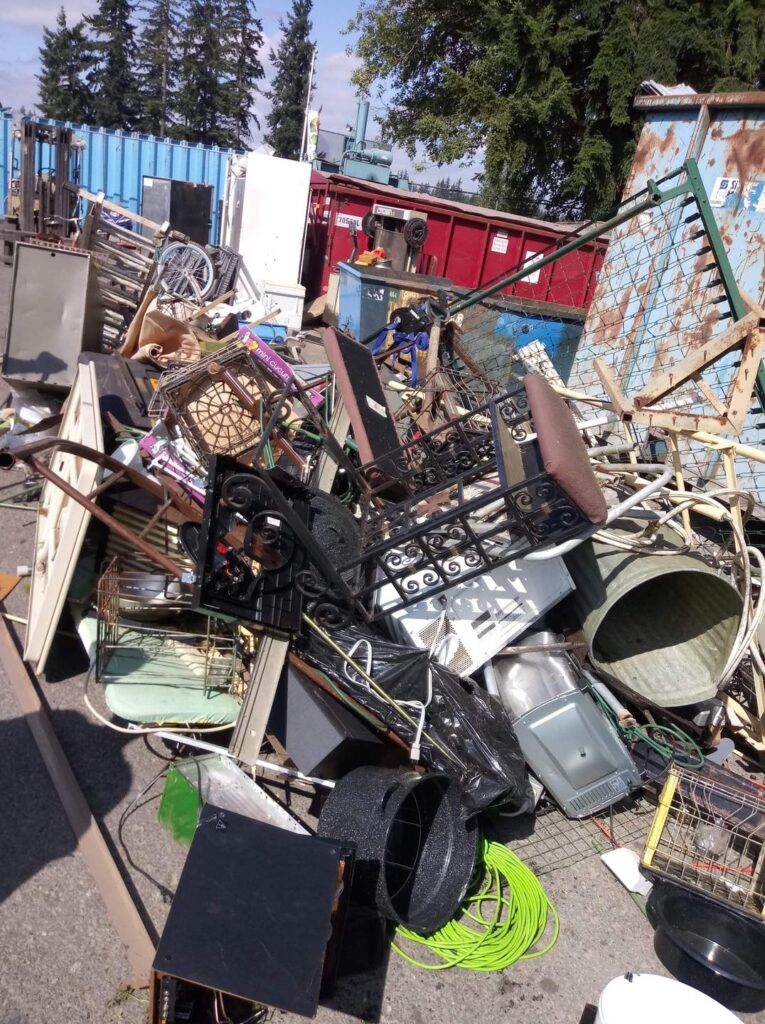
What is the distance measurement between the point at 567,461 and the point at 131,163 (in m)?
17.4

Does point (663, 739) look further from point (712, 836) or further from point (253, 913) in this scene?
point (253, 913)

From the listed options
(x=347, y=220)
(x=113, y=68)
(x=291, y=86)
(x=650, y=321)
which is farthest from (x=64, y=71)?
(x=650, y=321)

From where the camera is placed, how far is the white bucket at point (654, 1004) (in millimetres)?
2057

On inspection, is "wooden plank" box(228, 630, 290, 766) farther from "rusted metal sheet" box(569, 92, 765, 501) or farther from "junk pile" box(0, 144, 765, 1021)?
"rusted metal sheet" box(569, 92, 765, 501)

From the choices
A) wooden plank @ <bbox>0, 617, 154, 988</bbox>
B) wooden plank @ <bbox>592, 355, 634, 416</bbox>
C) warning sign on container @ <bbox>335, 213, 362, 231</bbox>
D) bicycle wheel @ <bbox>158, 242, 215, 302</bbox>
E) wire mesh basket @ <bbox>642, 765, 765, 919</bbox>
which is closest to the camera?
wooden plank @ <bbox>0, 617, 154, 988</bbox>

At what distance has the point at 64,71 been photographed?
36.0 m

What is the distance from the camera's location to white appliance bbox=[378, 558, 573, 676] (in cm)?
325

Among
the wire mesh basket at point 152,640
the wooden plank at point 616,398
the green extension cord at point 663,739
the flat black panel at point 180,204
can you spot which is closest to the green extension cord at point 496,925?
the green extension cord at point 663,739

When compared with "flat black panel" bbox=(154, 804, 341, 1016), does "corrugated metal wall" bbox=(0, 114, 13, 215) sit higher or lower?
higher

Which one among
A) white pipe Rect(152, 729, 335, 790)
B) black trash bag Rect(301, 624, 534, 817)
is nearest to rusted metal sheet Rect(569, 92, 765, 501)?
black trash bag Rect(301, 624, 534, 817)

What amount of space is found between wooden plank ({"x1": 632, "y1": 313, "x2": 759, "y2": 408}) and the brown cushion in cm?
97

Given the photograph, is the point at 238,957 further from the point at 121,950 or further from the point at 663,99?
the point at 663,99

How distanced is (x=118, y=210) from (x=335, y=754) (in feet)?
30.4

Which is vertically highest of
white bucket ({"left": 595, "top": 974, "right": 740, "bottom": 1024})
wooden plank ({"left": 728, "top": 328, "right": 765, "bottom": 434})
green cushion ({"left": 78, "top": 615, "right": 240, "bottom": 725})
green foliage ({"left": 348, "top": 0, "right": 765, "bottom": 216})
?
green foliage ({"left": 348, "top": 0, "right": 765, "bottom": 216})
